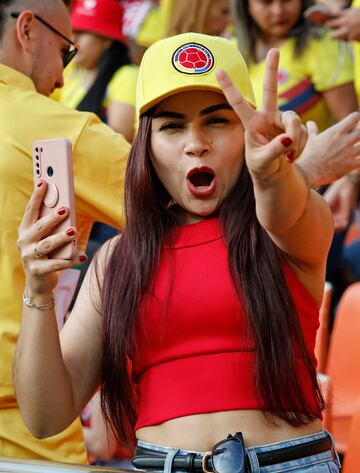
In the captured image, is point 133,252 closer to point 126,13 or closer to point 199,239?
point 199,239

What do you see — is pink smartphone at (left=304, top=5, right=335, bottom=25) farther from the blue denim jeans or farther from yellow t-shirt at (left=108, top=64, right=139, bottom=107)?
the blue denim jeans

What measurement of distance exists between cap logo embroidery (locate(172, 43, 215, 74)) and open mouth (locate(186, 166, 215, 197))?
0.22 m

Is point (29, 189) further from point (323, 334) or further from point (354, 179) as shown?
point (354, 179)

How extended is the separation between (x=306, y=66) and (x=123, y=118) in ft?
3.95

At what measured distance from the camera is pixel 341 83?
15.3ft

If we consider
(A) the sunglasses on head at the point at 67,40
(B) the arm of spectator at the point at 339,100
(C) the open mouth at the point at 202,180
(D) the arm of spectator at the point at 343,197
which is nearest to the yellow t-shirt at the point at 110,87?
(B) the arm of spectator at the point at 339,100

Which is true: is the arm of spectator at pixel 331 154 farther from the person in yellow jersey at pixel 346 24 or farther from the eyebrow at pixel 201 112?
the person in yellow jersey at pixel 346 24

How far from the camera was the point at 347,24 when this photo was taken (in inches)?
174

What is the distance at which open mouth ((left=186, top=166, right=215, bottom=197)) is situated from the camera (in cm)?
230

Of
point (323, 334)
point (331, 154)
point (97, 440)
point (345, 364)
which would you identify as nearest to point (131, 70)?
point (323, 334)

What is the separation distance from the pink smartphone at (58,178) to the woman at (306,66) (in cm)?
253

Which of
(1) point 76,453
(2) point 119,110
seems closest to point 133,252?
(1) point 76,453

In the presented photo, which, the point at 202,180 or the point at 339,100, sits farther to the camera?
the point at 339,100

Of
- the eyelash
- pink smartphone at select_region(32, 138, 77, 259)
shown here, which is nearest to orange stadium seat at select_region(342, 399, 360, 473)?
the eyelash
